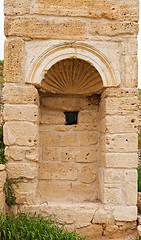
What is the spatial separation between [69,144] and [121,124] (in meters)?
1.02

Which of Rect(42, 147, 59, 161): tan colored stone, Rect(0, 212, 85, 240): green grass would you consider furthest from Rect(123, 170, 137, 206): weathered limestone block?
Rect(42, 147, 59, 161): tan colored stone

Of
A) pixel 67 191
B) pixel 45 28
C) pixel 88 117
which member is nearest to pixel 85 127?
pixel 88 117

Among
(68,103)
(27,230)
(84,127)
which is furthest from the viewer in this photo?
(68,103)

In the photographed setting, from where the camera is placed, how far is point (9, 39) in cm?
334

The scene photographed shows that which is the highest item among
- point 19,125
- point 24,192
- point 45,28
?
point 45,28

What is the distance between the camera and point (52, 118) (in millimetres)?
3908

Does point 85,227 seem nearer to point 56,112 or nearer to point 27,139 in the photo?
point 27,139

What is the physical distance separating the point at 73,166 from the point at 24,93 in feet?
4.93

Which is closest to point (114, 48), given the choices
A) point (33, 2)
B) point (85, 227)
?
point (33, 2)

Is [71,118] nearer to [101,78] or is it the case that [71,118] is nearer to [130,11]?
[101,78]

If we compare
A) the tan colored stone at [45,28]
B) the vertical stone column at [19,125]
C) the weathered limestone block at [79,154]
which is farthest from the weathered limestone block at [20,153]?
the tan colored stone at [45,28]

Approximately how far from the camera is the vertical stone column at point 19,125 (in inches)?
129

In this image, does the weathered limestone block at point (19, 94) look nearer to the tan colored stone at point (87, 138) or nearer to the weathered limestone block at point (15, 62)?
the weathered limestone block at point (15, 62)

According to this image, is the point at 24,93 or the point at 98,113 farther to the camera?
the point at 98,113
